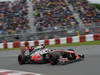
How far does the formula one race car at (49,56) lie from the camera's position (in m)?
7.56

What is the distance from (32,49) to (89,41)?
5.77 metres

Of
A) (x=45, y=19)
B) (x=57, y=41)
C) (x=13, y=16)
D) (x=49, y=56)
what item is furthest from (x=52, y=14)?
(x=49, y=56)

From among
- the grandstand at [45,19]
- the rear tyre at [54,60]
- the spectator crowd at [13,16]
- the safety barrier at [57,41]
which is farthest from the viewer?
the spectator crowd at [13,16]

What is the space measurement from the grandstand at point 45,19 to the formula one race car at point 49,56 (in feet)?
23.2

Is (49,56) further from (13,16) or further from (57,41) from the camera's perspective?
(13,16)

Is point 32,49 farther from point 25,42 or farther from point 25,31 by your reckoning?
point 25,31

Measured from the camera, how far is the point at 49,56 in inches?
300

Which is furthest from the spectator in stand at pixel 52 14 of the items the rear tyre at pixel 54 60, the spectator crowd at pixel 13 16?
the rear tyre at pixel 54 60

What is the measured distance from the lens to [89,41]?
1404cm

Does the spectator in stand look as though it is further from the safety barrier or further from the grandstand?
the safety barrier

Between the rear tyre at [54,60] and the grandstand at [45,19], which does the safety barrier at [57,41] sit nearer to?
the grandstand at [45,19]

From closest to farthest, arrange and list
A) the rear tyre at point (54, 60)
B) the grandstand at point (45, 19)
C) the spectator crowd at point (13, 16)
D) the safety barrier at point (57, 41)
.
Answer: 1. the rear tyre at point (54, 60)
2. the safety barrier at point (57, 41)
3. the grandstand at point (45, 19)
4. the spectator crowd at point (13, 16)

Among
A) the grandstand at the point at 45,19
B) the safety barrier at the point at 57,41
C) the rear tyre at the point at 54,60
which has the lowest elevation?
the safety barrier at the point at 57,41

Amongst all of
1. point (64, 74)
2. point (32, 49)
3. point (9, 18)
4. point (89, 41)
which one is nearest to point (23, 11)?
point (9, 18)
